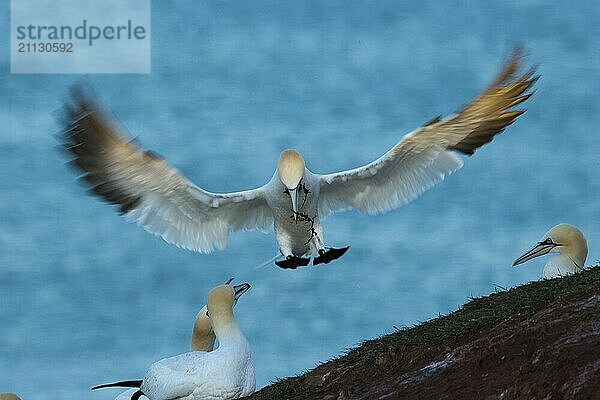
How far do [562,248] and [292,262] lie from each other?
298cm

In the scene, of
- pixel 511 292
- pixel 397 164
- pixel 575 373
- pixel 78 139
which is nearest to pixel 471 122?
pixel 397 164

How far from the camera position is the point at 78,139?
488 inches

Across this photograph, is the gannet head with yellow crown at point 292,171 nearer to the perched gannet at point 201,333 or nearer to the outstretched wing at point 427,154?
the outstretched wing at point 427,154

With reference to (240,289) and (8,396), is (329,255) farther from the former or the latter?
(8,396)

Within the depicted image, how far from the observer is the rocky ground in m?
7.14

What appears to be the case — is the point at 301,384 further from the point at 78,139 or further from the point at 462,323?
the point at 78,139

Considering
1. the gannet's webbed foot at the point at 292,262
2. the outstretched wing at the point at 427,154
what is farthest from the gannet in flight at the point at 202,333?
the outstretched wing at the point at 427,154

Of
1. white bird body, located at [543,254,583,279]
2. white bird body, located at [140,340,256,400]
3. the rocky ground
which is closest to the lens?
the rocky ground

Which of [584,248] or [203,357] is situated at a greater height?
[584,248]

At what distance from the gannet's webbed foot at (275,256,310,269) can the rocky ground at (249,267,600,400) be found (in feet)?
9.91

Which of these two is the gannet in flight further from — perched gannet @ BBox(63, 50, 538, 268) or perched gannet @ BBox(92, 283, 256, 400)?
perched gannet @ BBox(92, 283, 256, 400)

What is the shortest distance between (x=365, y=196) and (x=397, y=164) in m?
0.70

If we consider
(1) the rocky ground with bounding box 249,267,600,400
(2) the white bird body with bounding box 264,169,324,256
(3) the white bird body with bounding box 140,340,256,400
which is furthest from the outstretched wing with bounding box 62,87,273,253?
(1) the rocky ground with bounding box 249,267,600,400

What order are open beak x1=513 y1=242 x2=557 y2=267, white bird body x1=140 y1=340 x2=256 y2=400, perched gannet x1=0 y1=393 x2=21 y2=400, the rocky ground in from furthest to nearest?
open beak x1=513 y1=242 x2=557 y2=267, perched gannet x1=0 y1=393 x2=21 y2=400, white bird body x1=140 y1=340 x2=256 y2=400, the rocky ground
